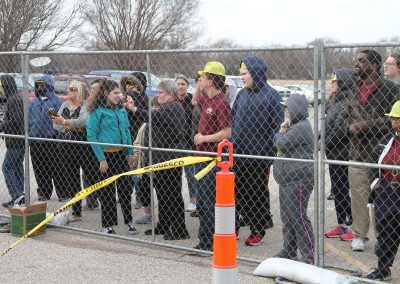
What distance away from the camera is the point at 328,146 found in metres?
7.39

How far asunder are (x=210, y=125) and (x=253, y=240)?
140cm

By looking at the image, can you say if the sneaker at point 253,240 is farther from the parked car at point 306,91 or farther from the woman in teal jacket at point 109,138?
the parked car at point 306,91

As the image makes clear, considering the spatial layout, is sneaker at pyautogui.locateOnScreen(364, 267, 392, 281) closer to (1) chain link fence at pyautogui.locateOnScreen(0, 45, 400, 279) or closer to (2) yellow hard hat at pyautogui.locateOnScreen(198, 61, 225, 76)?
(1) chain link fence at pyautogui.locateOnScreen(0, 45, 400, 279)

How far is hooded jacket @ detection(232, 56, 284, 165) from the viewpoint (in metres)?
6.88

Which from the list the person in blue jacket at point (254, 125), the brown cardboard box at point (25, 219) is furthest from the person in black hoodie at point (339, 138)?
the brown cardboard box at point (25, 219)

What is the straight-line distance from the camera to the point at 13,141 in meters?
9.55

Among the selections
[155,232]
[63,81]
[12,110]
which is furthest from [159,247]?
[63,81]

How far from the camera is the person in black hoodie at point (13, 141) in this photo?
9.25 m

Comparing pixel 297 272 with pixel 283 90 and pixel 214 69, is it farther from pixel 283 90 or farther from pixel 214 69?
pixel 283 90

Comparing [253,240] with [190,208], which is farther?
[190,208]

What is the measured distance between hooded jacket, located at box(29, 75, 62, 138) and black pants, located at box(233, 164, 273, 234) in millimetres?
3457

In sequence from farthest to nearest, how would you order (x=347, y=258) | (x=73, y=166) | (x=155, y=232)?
(x=73, y=166) < (x=155, y=232) < (x=347, y=258)

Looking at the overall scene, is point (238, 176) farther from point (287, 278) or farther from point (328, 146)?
point (287, 278)

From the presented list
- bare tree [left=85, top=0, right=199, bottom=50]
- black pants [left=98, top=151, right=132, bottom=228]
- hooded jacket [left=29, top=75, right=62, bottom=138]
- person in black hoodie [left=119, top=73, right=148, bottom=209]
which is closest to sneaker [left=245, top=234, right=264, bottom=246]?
black pants [left=98, top=151, right=132, bottom=228]
